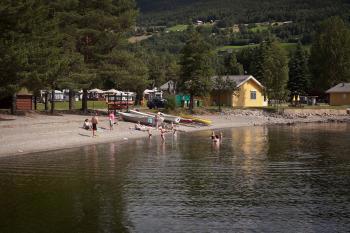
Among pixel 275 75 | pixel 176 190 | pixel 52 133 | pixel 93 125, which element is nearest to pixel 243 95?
pixel 275 75

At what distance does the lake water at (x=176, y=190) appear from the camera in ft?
66.1

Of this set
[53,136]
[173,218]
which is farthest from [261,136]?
[173,218]

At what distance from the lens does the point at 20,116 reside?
53.9m

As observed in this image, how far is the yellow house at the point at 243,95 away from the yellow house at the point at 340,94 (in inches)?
694

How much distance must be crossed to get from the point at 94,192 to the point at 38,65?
81.8ft

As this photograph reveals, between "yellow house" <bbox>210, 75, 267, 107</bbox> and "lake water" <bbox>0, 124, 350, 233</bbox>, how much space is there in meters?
48.8

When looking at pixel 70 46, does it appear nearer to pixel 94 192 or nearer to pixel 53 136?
pixel 53 136

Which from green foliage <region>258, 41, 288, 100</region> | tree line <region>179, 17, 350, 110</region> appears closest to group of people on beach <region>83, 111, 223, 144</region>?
tree line <region>179, 17, 350, 110</region>

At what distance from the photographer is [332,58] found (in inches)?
4577

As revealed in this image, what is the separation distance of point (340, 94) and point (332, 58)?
1112cm

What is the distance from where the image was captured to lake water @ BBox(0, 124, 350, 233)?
2016 centimetres

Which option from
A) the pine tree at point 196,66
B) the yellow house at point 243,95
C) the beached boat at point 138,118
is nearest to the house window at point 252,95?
the yellow house at point 243,95

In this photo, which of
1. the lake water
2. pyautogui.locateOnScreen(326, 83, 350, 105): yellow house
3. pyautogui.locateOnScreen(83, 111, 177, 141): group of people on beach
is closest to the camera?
the lake water

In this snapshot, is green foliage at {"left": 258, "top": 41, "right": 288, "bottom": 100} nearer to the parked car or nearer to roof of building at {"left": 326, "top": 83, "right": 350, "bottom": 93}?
roof of building at {"left": 326, "top": 83, "right": 350, "bottom": 93}
